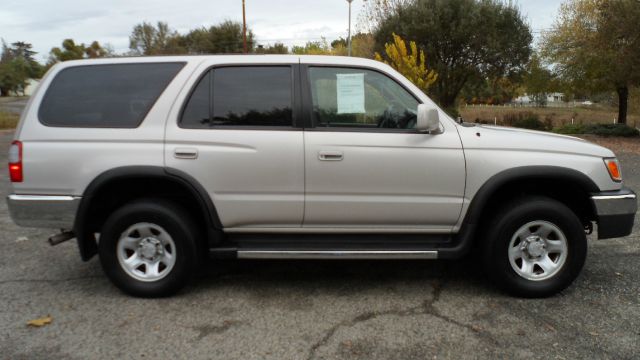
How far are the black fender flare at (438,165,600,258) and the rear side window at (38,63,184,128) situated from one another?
2.59m

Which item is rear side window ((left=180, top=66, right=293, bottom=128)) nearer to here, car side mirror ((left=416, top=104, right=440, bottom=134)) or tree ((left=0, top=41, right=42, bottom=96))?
car side mirror ((left=416, top=104, right=440, bottom=134))

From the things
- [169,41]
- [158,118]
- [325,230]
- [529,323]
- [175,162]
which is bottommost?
[529,323]

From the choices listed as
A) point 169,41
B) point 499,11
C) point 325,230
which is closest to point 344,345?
point 325,230

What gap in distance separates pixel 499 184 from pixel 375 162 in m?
0.97

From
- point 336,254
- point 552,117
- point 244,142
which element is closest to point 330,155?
point 244,142

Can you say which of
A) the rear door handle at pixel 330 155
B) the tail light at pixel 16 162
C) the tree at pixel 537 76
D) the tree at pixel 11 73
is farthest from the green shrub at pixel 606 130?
the tree at pixel 11 73

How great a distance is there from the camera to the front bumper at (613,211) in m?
3.89

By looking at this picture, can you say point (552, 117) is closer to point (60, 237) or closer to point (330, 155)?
point (330, 155)

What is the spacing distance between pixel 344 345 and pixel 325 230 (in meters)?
1.01

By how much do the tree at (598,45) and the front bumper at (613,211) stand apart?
49.5ft

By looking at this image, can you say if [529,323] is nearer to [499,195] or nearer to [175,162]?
[499,195]

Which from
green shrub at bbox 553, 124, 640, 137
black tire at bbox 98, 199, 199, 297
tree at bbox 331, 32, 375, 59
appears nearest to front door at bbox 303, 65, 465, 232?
black tire at bbox 98, 199, 199, 297

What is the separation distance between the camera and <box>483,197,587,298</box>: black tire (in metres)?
3.85

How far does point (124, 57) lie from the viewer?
409 cm
